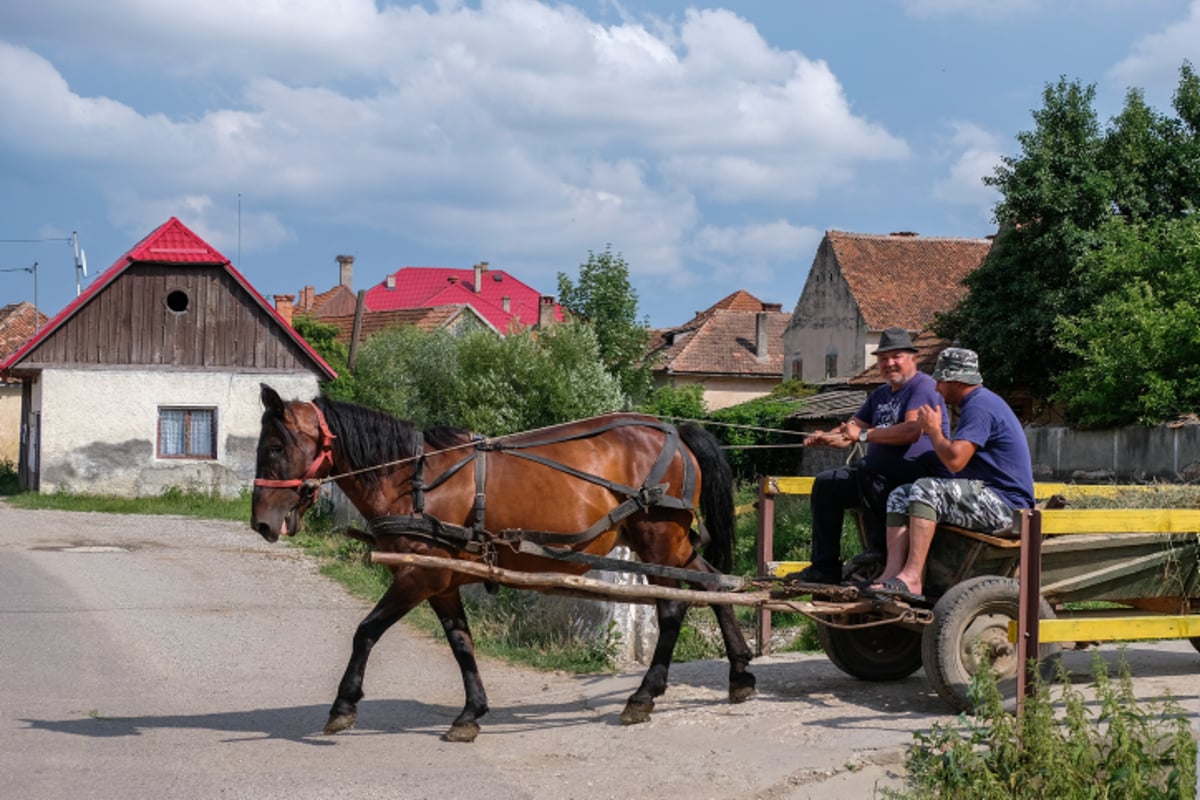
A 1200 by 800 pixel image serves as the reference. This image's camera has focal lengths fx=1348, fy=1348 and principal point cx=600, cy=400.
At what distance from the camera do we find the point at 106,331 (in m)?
28.8

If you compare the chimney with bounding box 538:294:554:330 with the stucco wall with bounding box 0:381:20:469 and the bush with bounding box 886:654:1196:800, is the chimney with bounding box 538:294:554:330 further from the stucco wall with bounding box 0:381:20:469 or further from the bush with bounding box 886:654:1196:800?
the bush with bounding box 886:654:1196:800

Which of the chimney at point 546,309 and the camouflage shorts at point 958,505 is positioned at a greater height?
the chimney at point 546,309

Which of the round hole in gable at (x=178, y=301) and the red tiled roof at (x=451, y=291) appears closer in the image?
the round hole in gable at (x=178, y=301)

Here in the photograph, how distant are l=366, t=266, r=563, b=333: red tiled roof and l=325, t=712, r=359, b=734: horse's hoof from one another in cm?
6121

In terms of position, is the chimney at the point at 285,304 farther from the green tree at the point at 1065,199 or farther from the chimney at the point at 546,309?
the green tree at the point at 1065,199

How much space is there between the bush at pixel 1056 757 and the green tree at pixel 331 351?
2763 centimetres

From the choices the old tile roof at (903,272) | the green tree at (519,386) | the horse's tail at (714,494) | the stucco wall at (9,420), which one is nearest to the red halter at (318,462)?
the horse's tail at (714,494)

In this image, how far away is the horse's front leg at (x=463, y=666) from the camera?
7.24m

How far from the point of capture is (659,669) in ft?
25.3

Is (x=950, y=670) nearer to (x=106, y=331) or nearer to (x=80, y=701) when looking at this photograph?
(x=80, y=701)

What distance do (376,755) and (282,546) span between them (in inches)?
554

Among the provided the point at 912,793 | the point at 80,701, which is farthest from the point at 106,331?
the point at 912,793

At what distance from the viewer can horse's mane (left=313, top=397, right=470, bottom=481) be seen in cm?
754

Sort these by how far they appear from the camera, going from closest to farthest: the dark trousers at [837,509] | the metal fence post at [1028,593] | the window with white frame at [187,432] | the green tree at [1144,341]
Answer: the metal fence post at [1028,593], the dark trousers at [837,509], the green tree at [1144,341], the window with white frame at [187,432]
